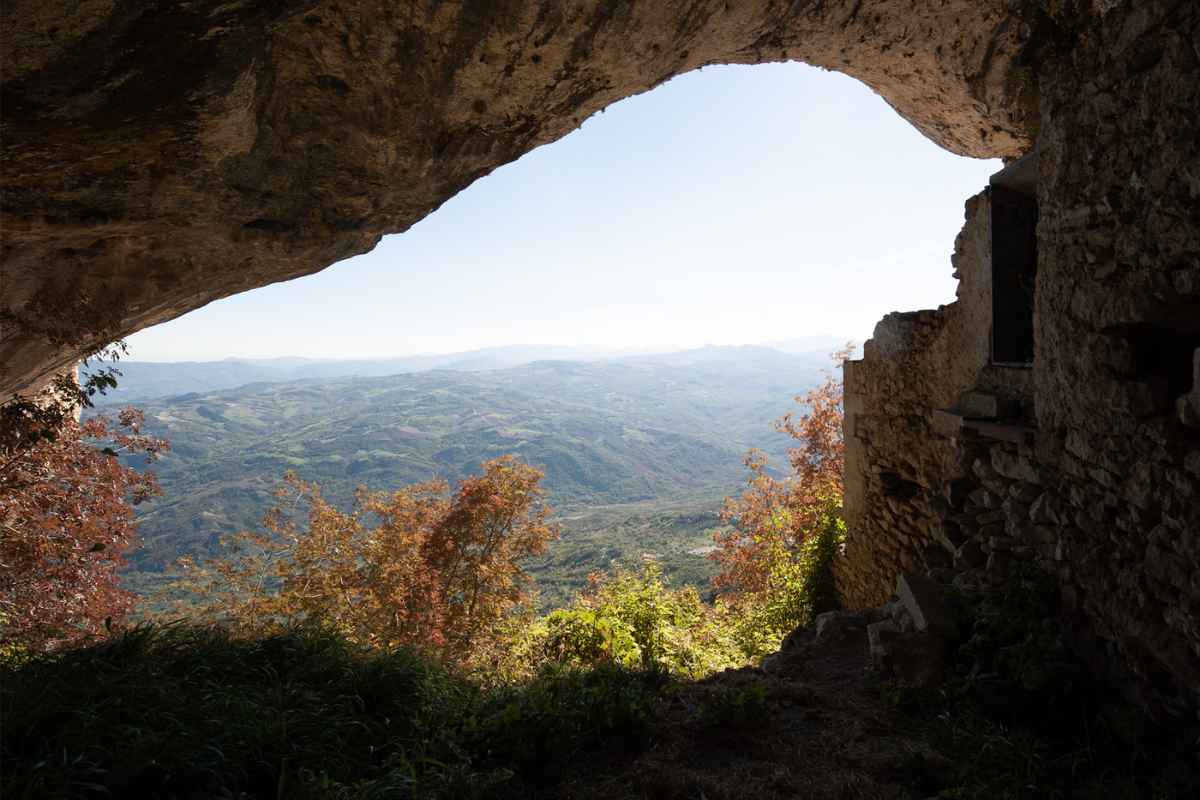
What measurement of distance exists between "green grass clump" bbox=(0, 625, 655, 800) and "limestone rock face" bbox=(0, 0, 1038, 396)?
314 cm

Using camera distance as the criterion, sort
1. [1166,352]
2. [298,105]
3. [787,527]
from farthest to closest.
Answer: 1. [787,527]
2. [298,105]
3. [1166,352]

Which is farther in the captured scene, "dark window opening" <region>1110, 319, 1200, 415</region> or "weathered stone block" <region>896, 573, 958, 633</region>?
"weathered stone block" <region>896, 573, 958, 633</region>

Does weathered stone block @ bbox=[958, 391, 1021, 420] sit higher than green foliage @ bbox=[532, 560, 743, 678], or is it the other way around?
weathered stone block @ bbox=[958, 391, 1021, 420]

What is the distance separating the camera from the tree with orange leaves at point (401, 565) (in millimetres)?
10805

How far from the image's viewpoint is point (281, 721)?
269 centimetres

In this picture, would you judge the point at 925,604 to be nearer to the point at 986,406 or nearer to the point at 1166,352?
the point at 986,406

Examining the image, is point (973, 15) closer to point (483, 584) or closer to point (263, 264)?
point (263, 264)

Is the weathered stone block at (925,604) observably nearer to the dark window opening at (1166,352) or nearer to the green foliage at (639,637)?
the dark window opening at (1166,352)

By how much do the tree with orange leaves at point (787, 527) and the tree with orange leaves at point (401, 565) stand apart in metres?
4.96

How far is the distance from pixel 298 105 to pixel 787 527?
1184 centimetres

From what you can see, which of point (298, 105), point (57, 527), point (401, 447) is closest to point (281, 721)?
point (298, 105)

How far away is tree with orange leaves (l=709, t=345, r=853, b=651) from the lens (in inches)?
282

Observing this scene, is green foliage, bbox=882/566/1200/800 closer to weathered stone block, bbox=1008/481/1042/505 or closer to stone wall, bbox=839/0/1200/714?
stone wall, bbox=839/0/1200/714

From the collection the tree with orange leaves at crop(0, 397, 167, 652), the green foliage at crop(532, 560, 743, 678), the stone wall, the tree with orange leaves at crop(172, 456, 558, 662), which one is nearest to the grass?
the stone wall
